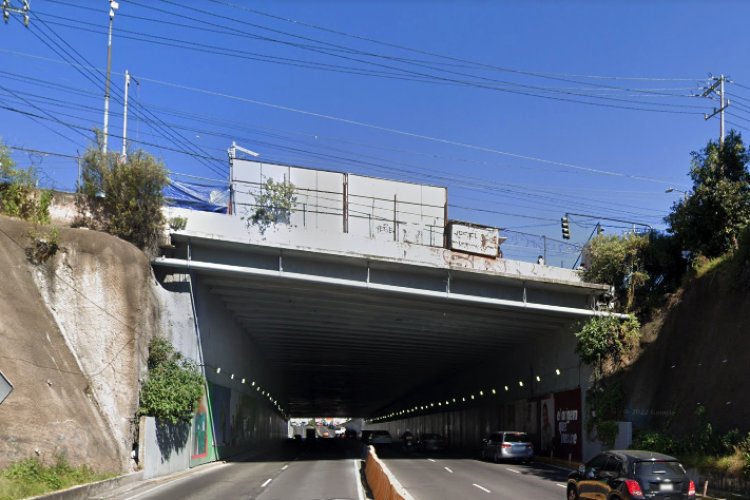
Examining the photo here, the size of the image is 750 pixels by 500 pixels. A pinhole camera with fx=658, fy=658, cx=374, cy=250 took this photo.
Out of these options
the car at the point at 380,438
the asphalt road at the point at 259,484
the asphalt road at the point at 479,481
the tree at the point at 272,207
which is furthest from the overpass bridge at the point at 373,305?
the asphalt road at the point at 479,481

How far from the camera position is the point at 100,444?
18.9 meters

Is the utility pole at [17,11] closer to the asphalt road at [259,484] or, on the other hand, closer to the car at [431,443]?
the asphalt road at [259,484]

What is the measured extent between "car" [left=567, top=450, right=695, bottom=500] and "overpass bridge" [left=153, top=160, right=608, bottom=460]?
588 inches

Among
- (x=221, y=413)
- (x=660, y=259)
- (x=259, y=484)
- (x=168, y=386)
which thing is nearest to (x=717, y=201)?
(x=660, y=259)

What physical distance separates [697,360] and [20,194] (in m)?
25.2

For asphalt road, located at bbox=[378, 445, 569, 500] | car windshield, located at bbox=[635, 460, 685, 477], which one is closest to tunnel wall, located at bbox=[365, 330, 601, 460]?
asphalt road, located at bbox=[378, 445, 569, 500]

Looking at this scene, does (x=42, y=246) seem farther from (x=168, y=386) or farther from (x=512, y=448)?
(x=512, y=448)

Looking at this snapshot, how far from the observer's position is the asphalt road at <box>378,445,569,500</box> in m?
18.0

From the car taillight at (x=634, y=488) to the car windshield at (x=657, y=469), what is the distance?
0.24 meters

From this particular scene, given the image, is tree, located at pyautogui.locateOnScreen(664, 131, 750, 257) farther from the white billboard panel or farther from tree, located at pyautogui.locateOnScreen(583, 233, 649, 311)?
the white billboard panel

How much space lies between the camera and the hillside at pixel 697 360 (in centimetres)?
2117

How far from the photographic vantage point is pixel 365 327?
123ft

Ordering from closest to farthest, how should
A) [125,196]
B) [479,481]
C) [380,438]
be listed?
[479,481] → [125,196] → [380,438]

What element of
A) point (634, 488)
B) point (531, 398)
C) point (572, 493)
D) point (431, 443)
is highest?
point (634, 488)
